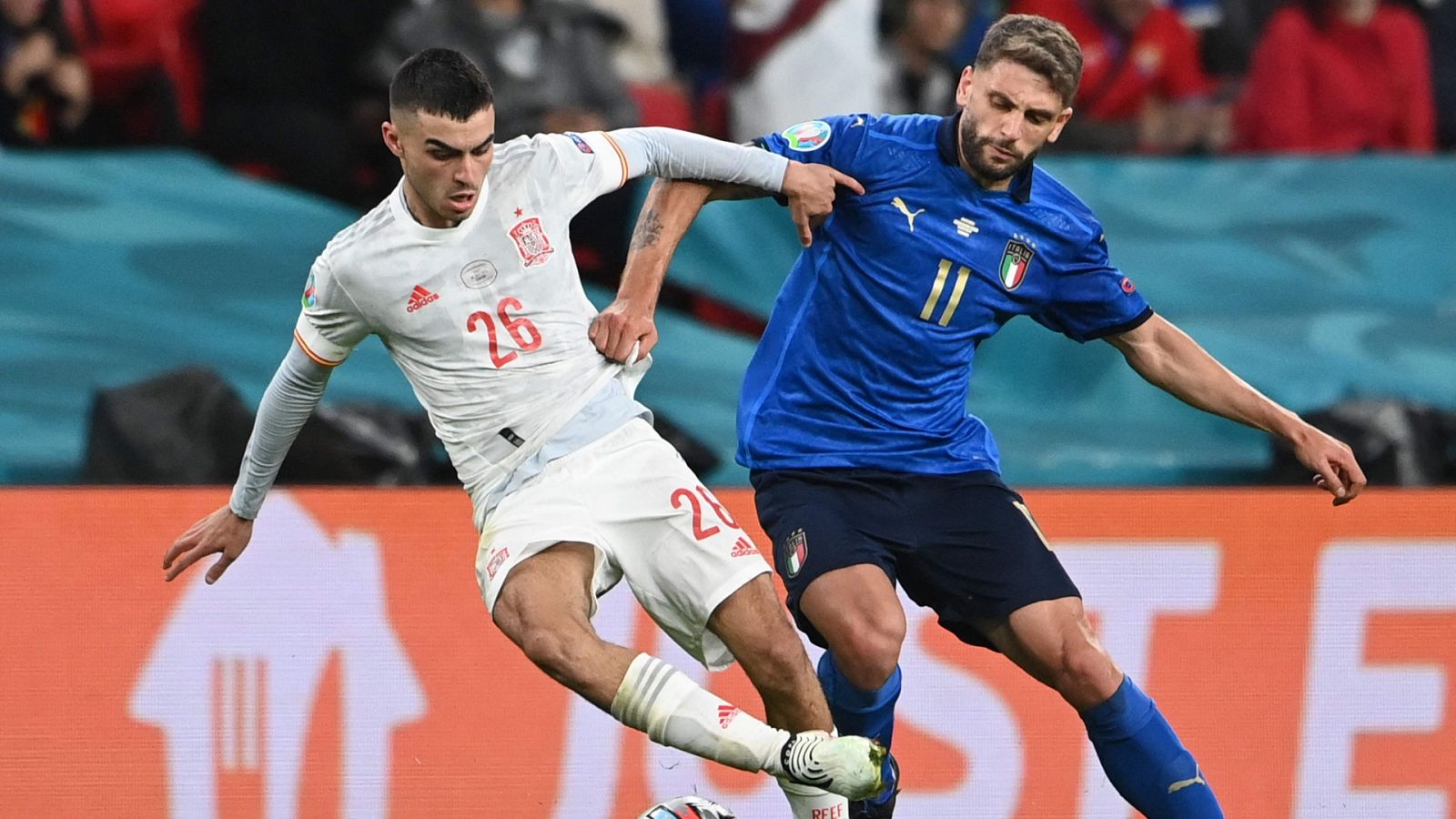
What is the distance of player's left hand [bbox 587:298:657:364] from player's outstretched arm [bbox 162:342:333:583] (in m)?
0.64

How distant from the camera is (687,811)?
445 centimetres

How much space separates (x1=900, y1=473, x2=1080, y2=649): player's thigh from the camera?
14.9 ft

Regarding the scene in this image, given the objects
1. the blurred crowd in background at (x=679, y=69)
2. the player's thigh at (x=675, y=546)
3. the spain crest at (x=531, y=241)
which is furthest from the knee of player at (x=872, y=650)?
the blurred crowd in background at (x=679, y=69)

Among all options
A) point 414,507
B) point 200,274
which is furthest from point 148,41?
point 414,507

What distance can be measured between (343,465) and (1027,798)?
295 cm

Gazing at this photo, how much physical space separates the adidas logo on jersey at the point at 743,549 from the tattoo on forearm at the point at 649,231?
2.60 feet

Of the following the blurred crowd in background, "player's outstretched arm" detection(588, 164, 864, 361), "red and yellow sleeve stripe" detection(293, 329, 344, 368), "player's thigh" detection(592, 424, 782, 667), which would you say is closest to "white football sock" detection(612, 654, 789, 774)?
"player's thigh" detection(592, 424, 782, 667)

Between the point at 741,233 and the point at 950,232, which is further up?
the point at 950,232

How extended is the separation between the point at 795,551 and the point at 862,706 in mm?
425

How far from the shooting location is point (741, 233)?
7.70m

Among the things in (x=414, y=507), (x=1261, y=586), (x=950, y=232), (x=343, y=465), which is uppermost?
(x=950, y=232)

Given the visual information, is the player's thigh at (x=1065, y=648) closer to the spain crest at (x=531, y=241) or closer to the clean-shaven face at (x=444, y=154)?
the spain crest at (x=531, y=241)

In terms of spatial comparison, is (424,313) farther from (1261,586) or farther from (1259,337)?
(1259,337)

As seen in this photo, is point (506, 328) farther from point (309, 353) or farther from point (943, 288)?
point (943, 288)
